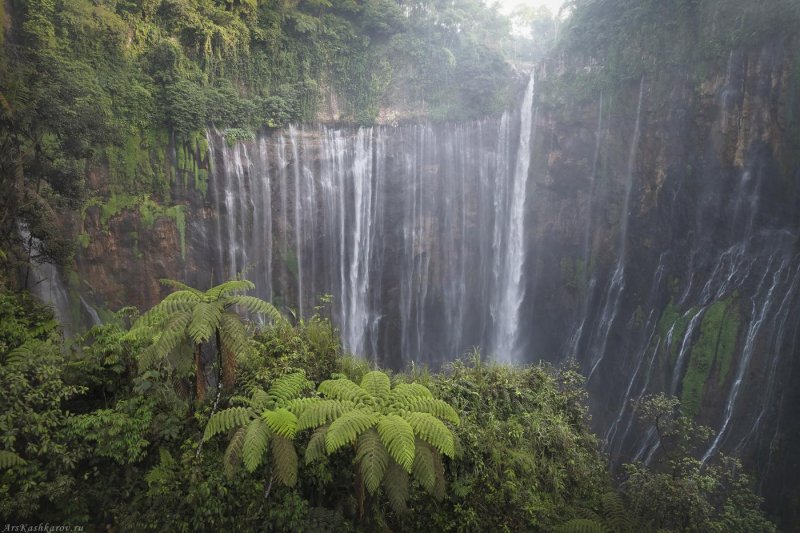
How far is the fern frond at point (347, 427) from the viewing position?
11.5 ft

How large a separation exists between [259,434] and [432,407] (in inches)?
62.9

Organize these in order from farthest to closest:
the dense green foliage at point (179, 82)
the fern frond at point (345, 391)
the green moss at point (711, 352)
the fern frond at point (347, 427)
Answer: the green moss at point (711, 352), the dense green foliage at point (179, 82), the fern frond at point (345, 391), the fern frond at point (347, 427)

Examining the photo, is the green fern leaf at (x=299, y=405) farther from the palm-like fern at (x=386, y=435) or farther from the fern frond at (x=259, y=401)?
the fern frond at (x=259, y=401)

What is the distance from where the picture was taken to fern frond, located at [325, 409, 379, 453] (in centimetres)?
349

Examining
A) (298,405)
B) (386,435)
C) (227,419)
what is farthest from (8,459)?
(386,435)

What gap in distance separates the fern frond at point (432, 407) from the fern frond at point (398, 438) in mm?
366

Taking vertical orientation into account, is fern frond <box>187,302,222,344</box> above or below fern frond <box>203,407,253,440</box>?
above

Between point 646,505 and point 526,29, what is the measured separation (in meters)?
29.3

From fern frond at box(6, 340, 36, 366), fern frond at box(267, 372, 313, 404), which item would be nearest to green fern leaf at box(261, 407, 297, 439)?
fern frond at box(267, 372, 313, 404)

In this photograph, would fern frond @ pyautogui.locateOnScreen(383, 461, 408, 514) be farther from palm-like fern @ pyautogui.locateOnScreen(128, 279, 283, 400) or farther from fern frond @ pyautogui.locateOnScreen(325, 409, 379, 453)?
palm-like fern @ pyautogui.locateOnScreen(128, 279, 283, 400)

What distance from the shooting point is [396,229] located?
19891 millimetres

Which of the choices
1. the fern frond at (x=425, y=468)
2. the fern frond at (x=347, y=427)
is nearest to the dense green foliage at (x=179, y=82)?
the fern frond at (x=347, y=427)

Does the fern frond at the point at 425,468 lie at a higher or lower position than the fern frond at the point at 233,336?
lower

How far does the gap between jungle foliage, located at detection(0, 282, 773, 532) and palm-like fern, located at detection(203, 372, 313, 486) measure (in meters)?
0.01
